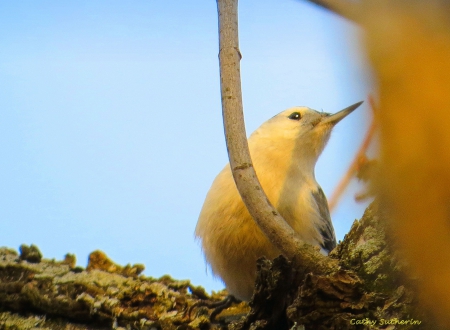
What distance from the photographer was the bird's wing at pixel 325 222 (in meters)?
3.08

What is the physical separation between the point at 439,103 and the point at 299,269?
0.79 meters

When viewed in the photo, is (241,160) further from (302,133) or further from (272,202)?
(302,133)

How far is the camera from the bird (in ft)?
8.86

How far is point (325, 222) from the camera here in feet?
10.2

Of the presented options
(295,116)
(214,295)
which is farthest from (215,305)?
(295,116)

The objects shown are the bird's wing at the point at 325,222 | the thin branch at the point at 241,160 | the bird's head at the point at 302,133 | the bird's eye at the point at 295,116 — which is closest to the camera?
the thin branch at the point at 241,160

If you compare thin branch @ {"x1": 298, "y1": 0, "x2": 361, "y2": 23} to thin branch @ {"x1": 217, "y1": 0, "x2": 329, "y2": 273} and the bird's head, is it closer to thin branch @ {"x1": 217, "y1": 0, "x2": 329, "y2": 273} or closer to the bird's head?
thin branch @ {"x1": 217, "y1": 0, "x2": 329, "y2": 273}

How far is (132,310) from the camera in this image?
2.01 m

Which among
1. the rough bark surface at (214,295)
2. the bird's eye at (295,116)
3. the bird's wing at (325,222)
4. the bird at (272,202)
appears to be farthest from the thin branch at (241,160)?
the bird's eye at (295,116)

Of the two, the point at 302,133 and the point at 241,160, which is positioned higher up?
the point at 302,133

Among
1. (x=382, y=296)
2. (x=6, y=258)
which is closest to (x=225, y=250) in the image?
(x=6, y=258)

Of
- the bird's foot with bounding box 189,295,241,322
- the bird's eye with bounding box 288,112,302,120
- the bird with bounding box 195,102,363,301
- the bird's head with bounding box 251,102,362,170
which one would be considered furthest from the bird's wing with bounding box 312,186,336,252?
the bird's foot with bounding box 189,295,241,322

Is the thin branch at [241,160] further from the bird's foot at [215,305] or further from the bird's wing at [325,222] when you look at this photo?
the bird's wing at [325,222]

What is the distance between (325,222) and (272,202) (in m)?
0.54
